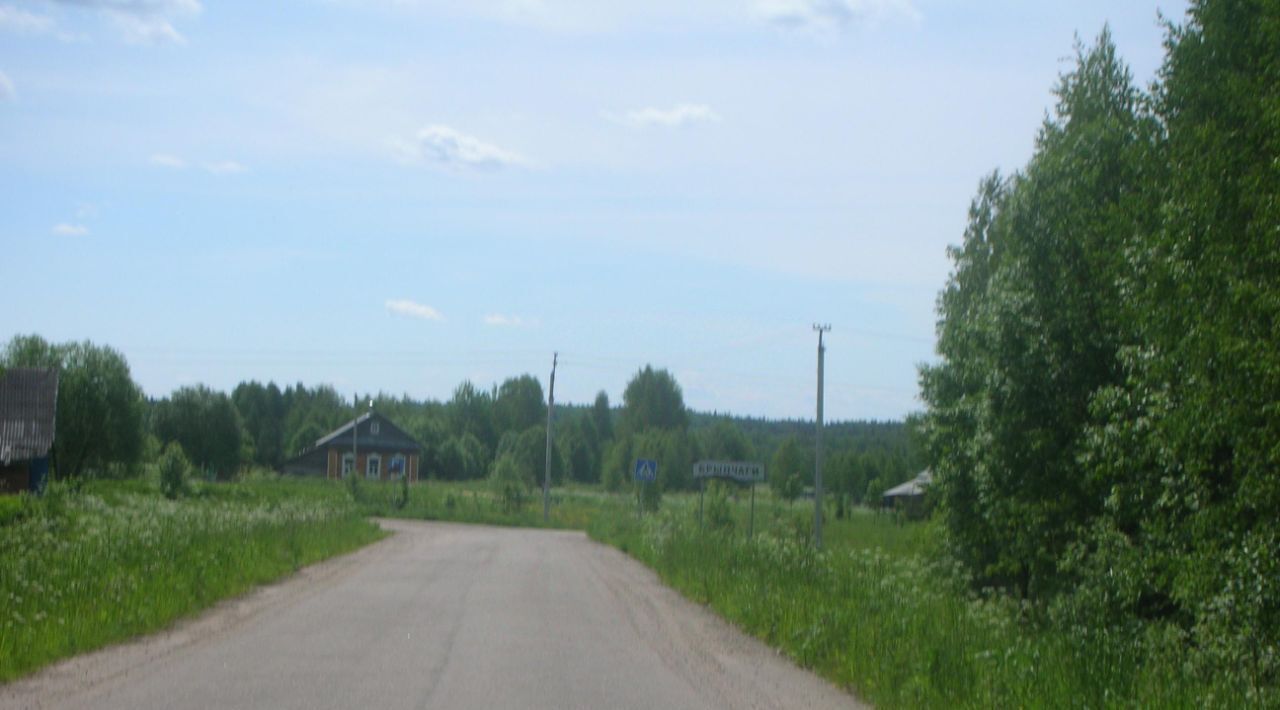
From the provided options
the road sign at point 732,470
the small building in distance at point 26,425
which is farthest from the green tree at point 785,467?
the road sign at point 732,470

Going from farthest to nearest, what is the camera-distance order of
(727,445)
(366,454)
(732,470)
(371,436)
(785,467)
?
(727,445) < (366,454) < (371,436) < (785,467) < (732,470)

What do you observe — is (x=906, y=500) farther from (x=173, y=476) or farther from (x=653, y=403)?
(x=653, y=403)

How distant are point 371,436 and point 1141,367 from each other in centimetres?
9207

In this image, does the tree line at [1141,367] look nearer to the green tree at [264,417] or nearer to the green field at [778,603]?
the green field at [778,603]

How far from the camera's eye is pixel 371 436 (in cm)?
10150

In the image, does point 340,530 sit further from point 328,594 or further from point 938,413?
point 938,413

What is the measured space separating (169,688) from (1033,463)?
14.9m

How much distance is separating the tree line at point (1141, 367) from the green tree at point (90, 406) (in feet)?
185

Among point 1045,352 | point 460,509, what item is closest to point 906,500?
point 460,509

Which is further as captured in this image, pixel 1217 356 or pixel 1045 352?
pixel 1045 352

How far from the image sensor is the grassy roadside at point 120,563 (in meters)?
12.3

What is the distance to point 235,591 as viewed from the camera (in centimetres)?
1803

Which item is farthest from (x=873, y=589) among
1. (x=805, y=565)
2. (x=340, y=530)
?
(x=340, y=530)

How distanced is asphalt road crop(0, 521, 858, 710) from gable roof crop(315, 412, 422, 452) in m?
82.8
